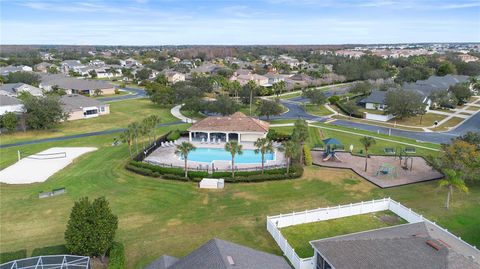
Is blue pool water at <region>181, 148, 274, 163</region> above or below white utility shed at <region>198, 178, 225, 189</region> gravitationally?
below

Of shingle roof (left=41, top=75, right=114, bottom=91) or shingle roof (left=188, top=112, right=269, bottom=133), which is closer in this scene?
shingle roof (left=188, top=112, right=269, bottom=133)

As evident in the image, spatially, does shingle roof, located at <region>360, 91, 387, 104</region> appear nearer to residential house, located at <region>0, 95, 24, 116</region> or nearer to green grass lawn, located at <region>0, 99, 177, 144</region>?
green grass lawn, located at <region>0, 99, 177, 144</region>

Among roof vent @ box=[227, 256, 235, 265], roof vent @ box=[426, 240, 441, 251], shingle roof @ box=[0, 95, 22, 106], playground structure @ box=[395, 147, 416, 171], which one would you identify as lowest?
playground structure @ box=[395, 147, 416, 171]

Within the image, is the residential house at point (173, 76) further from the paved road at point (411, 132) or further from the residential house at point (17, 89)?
the paved road at point (411, 132)

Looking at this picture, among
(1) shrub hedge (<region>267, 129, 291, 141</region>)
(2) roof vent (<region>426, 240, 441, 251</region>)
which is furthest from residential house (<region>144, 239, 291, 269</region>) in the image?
(1) shrub hedge (<region>267, 129, 291, 141</region>)

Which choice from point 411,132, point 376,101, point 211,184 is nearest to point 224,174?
point 211,184

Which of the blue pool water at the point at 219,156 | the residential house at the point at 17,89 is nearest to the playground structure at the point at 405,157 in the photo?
the blue pool water at the point at 219,156
